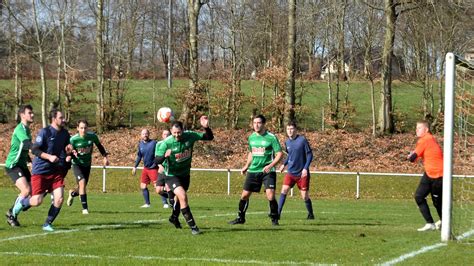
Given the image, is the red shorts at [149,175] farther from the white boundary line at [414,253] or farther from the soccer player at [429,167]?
the white boundary line at [414,253]

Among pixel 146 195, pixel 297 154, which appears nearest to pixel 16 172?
pixel 297 154

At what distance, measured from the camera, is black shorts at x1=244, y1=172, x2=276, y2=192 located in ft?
46.9

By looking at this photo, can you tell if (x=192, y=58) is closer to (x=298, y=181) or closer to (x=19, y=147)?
(x=298, y=181)

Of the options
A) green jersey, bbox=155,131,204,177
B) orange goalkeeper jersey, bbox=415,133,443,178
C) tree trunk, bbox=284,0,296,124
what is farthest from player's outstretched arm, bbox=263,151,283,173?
tree trunk, bbox=284,0,296,124

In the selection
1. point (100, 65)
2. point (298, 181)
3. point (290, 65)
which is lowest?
point (298, 181)

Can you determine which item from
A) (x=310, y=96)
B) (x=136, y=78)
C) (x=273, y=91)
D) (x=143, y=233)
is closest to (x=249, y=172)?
(x=143, y=233)

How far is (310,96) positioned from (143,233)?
34.5 m

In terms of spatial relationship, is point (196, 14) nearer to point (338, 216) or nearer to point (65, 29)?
point (65, 29)

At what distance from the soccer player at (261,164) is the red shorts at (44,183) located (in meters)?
3.44

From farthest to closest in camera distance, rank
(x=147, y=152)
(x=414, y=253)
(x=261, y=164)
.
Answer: (x=147, y=152) → (x=261, y=164) → (x=414, y=253)

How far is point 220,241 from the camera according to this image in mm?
11383

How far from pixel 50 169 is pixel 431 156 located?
6.63 metres

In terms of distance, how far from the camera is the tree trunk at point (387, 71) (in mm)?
34812

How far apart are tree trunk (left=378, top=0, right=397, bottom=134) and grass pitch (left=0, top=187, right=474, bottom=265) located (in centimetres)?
1886
